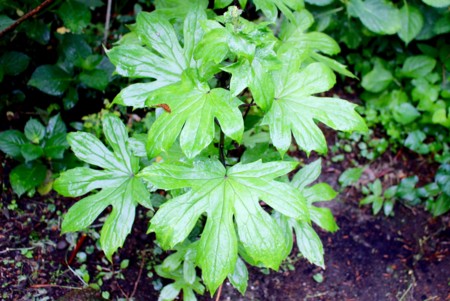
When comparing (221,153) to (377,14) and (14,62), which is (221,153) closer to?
(14,62)

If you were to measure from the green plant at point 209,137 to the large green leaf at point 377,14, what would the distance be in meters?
1.30

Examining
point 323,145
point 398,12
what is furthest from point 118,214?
point 398,12

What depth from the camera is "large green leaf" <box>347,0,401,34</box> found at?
3161mm

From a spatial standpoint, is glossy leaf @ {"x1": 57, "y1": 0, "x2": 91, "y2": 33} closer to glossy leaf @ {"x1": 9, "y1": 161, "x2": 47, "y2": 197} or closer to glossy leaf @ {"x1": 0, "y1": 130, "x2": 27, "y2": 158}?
glossy leaf @ {"x1": 0, "y1": 130, "x2": 27, "y2": 158}

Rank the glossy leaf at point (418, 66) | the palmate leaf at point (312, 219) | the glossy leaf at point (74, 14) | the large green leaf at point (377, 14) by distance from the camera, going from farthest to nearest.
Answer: the glossy leaf at point (418, 66)
the large green leaf at point (377, 14)
the glossy leaf at point (74, 14)
the palmate leaf at point (312, 219)

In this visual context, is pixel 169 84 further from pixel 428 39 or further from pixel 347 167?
pixel 428 39

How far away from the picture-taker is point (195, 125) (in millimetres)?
1616

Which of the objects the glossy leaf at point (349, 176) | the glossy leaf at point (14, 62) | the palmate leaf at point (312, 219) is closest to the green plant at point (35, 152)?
the glossy leaf at point (14, 62)

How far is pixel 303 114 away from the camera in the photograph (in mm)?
1792

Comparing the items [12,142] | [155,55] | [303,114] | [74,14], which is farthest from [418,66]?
[12,142]

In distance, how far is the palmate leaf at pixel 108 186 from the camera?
1.92 metres

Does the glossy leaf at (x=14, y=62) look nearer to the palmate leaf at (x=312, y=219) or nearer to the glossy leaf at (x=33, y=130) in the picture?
the glossy leaf at (x=33, y=130)

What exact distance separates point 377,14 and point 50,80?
2213 mm

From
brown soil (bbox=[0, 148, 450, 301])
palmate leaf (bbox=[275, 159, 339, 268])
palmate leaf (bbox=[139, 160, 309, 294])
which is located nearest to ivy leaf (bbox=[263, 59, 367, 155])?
palmate leaf (bbox=[139, 160, 309, 294])
